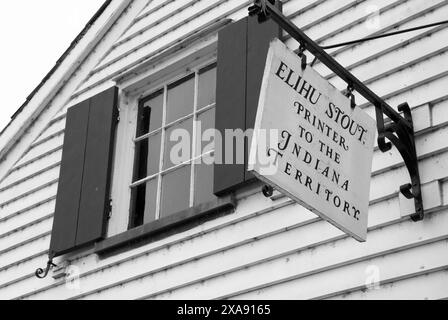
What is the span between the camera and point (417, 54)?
5.87 meters

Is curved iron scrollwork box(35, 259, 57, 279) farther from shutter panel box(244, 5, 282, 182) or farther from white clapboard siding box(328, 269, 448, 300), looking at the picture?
white clapboard siding box(328, 269, 448, 300)

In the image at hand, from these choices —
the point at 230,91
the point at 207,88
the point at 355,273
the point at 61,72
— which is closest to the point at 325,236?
the point at 355,273

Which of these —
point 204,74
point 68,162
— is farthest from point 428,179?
point 68,162

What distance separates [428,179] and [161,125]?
8.52 ft

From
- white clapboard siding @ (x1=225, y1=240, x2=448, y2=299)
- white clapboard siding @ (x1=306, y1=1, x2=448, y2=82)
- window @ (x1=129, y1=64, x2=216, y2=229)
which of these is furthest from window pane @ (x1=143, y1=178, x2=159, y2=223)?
white clapboard siding @ (x1=306, y1=1, x2=448, y2=82)

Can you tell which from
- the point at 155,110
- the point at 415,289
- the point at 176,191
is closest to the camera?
the point at 415,289

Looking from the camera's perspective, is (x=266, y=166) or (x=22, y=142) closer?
(x=266, y=166)

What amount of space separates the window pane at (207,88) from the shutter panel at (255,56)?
56 cm

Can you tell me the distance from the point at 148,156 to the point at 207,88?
72 centimetres

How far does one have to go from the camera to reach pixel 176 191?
698 cm

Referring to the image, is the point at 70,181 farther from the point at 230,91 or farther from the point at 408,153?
the point at 408,153

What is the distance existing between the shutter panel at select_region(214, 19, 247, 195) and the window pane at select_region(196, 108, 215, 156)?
0.98 ft
